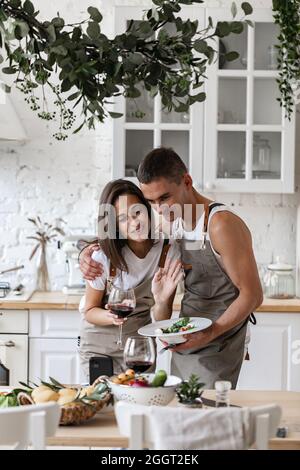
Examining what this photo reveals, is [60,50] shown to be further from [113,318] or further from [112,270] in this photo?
[112,270]

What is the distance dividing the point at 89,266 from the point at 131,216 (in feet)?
0.83

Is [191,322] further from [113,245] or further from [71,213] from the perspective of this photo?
[71,213]

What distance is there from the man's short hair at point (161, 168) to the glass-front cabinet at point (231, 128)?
154cm

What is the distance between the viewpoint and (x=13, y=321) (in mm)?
4203

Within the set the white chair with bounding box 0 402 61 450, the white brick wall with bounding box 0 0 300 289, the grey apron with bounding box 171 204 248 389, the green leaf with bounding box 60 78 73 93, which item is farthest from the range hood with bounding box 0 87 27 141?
the white chair with bounding box 0 402 61 450

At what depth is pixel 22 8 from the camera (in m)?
1.81

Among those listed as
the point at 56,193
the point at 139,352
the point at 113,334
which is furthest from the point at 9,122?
the point at 139,352

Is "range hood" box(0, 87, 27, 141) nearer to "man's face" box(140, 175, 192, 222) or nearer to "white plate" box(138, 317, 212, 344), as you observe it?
"man's face" box(140, 175, 192, 222)

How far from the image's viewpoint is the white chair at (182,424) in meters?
1.69

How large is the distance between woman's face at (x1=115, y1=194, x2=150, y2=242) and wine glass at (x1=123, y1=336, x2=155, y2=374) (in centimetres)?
81

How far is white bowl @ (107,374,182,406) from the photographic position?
223 cm

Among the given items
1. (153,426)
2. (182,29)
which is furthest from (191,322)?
(182,29)

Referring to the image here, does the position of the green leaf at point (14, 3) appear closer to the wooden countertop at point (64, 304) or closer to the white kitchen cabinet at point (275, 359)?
the wooden countertop at point (64, 304)

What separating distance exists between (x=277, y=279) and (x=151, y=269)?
1.71 m
